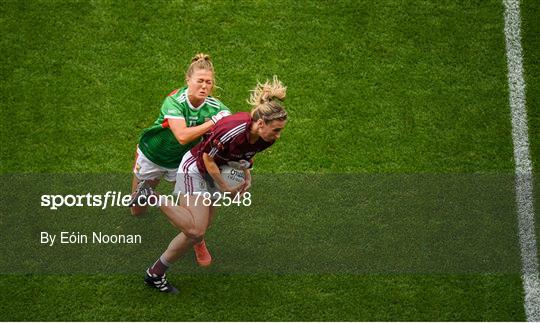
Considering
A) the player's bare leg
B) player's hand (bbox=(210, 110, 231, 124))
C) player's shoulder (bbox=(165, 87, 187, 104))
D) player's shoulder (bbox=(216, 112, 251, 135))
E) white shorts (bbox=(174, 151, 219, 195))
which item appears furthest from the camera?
the player's bare leg

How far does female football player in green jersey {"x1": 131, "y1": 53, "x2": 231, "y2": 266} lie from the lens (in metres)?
6.64

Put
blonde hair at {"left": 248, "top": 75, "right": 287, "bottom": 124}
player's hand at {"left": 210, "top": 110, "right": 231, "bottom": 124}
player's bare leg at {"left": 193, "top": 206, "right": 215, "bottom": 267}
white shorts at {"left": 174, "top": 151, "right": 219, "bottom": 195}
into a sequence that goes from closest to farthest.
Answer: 1. blonde hair at {"left": 248, "top": 75, "right": 287, "bottom": 124}
2. player's hand at {"left": 210, "top": 110, "right": 231, "bottom": 124}
3. white shorts at {"left": 174, "top": 151, "right": 219, "bottom": 195}
4. player's bare leg at {"left": 193, "top": 206, "right": 215, "bottom": 267}

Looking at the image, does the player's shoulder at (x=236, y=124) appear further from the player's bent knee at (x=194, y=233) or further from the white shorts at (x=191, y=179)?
the player's bent knee at (x=194, y=233)

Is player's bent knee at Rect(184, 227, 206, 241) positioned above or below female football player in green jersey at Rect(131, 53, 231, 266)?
below

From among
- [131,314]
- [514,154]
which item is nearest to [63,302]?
[131,314]

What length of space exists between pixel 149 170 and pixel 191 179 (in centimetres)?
58

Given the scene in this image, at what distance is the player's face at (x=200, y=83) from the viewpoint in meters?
6.64

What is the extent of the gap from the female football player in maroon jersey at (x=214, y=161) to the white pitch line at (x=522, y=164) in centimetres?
258

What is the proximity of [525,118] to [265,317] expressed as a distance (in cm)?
337

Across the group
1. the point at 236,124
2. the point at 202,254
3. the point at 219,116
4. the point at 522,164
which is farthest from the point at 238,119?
the point at 522,164

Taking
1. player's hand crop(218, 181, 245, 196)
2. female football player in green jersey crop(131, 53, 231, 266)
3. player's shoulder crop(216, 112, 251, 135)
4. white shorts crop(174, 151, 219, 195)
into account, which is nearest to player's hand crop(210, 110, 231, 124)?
female football player in green jersey crop(131, 53, 231, 266)

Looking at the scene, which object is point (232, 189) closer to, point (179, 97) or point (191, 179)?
point (191, 179)

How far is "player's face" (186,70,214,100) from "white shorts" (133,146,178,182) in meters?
0.86

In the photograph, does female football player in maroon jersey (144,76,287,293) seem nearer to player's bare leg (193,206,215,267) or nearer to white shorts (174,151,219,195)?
white shorts (174,151,219,195)
